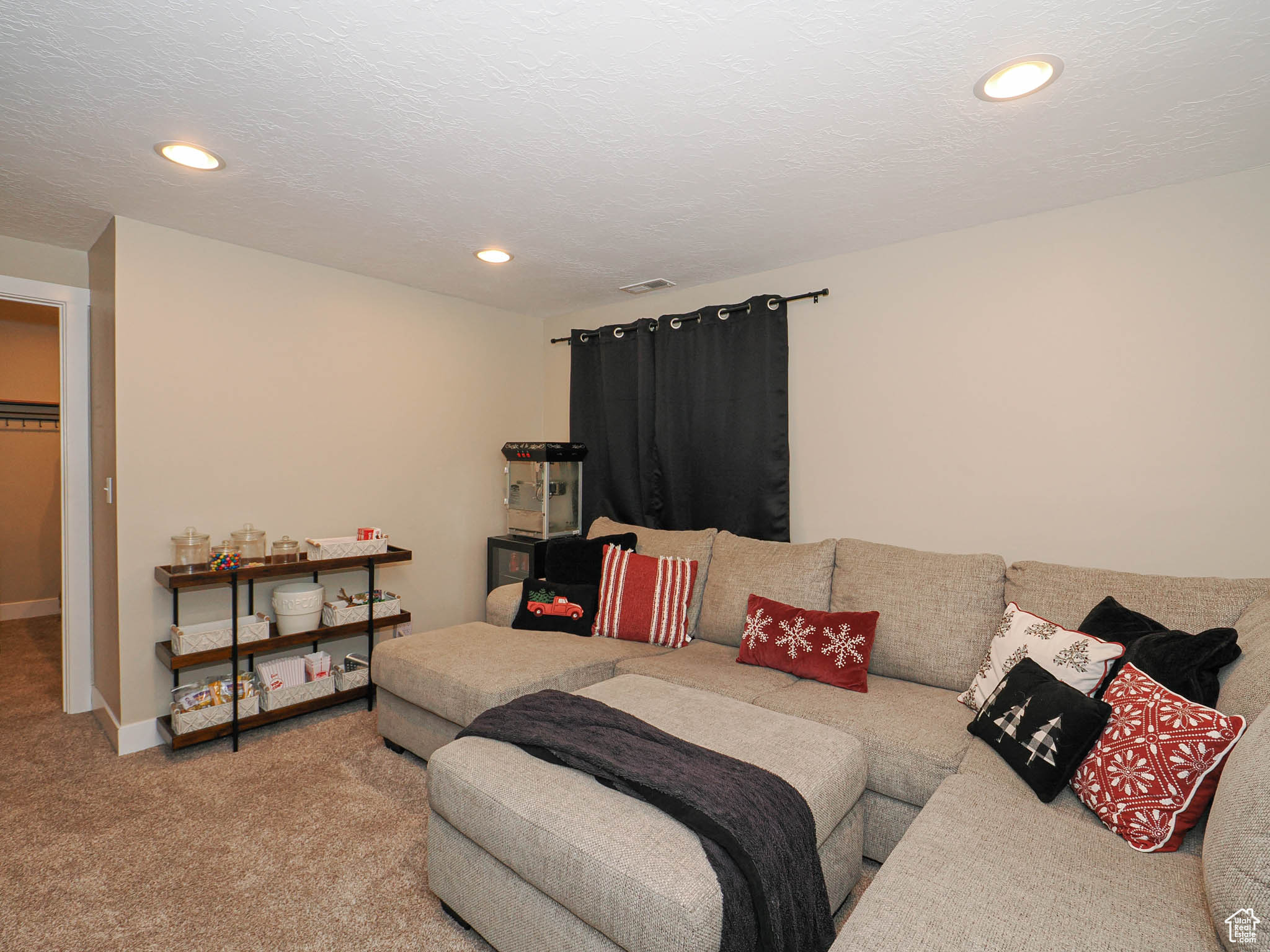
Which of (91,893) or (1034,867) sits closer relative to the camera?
(1034,867)

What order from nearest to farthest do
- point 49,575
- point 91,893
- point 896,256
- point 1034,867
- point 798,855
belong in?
point 1034,867 < point 798,855 < point 91,893 < point 896,256 < point 49,575

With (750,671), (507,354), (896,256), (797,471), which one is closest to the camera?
(750,671)

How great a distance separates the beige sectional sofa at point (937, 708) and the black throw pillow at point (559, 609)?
0.08 metres

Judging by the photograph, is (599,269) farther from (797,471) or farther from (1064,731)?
(1064,731)

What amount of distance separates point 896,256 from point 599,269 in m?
1.50

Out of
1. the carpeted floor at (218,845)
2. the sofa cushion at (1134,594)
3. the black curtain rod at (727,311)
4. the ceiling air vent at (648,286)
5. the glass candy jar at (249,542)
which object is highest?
the ceiling air vent at (648,286)

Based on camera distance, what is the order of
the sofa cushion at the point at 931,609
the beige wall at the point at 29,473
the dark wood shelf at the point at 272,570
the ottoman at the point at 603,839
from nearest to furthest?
the ottoman at the point at 603,839 → the sofa cushion at the point at 931,609 → the dark wood shelf at the point at 272,570 → the beige wall at the point at 29,473

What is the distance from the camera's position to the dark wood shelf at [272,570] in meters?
2.81

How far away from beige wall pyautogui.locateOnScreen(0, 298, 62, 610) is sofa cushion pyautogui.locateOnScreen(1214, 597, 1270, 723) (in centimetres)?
679

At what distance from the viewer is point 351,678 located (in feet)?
11.2

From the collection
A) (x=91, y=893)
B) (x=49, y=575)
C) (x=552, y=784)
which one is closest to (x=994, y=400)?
(x=552, y=784)

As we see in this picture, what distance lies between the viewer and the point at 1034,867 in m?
1.37

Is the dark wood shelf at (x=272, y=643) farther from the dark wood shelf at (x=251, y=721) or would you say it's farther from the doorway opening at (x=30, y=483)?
the doorway opening at (x=30, y=483)

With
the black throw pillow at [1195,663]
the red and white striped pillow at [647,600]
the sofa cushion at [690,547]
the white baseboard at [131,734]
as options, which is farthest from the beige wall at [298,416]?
the black throw pillow at [1195,663]
